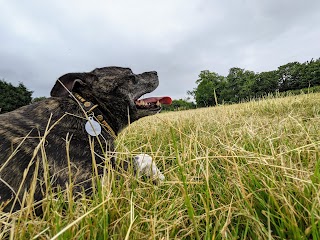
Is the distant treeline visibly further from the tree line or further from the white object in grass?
the white object in grass

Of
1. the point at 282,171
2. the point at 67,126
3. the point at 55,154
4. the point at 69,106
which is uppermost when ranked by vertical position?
the point at 69,106

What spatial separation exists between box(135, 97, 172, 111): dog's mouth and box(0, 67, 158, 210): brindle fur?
0.11m

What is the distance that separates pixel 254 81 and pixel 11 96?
53.3m

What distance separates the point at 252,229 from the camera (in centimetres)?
105

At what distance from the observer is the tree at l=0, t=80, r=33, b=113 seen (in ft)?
136

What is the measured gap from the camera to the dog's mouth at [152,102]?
3.85 metres

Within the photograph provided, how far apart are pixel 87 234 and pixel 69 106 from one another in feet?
6.60

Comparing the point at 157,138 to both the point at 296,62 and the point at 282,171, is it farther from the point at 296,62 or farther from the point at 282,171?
the point at 296,62

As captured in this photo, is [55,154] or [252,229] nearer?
[252,229]

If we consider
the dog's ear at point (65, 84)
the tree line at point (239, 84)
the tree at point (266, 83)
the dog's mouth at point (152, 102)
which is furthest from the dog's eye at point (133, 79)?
the tree at point (266, 83)

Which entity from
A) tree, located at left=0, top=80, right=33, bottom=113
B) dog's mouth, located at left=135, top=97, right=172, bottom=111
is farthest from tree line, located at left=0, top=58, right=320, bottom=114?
dog's mouth, located at left=135, top=97, right=172, bottom=111

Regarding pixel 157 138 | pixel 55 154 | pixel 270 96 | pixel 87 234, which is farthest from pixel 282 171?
pixel 270 96

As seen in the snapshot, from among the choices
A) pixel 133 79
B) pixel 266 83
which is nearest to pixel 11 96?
pixel 133 79

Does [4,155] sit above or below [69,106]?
below
